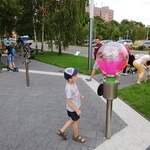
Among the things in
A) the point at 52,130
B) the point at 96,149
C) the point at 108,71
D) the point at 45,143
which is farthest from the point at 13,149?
the point at 108,71

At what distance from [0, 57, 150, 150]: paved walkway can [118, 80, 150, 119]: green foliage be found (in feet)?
0.80

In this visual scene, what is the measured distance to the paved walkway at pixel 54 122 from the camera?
13.1 ft

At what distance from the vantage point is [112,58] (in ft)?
12.6

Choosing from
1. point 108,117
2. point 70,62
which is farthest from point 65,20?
point 108,117

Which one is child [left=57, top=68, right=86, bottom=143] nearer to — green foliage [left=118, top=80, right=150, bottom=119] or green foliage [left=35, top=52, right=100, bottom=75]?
green foliage [left=118, top=80, right=150, bottom=119]

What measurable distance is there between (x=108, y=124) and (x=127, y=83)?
205 inches

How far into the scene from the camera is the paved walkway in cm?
398

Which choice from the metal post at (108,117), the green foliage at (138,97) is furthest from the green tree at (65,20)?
the metal post at (108,117)

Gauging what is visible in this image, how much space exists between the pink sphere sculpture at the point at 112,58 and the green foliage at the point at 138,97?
6.97 feet

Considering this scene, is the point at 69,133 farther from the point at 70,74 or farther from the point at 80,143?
the point at 70,74

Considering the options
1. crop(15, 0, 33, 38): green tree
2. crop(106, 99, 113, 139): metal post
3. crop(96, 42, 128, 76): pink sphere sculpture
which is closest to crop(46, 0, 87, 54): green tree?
crop(15, 0, 33, 38): green tree

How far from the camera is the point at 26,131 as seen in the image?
4.46 meters

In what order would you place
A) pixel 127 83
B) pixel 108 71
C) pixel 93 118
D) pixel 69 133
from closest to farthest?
pixel 108 71 < pixel 69 133 < pixel 93 118 < pixel 127 83

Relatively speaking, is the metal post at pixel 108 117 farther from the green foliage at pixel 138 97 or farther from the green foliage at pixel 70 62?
the green foliage at pixel 70 62
